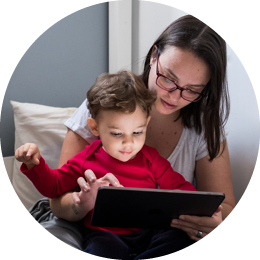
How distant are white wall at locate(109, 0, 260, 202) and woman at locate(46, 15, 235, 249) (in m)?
0.15

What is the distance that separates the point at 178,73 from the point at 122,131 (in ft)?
1.06

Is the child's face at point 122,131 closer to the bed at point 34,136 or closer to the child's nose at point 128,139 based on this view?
the child's nose at point 128,139

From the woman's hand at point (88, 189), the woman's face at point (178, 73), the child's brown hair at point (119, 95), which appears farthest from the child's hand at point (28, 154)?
the woman's face at point (178, 73)

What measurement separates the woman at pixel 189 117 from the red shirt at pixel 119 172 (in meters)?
0.07

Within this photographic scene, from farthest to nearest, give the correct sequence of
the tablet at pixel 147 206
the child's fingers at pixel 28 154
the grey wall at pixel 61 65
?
1. the grey wall at pixel 61 65
2. the child's fingers at pixel 28 154
3. the tablet at pixel 147 206

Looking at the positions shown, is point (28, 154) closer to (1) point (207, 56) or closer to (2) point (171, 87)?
(2) point (171, 87)

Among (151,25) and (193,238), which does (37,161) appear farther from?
(151,25)

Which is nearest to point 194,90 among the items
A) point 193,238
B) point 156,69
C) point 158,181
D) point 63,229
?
point 156,69

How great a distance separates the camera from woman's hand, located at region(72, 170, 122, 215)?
Answer: 0.99 metres

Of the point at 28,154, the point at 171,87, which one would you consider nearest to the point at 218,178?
the point at 171,87

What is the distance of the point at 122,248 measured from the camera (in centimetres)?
99

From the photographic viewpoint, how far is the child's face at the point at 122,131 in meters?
1.04

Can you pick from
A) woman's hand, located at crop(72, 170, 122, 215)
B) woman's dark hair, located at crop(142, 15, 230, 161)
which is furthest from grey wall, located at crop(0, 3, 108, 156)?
woman's hand, located at crop(72, 170, 122, 215)

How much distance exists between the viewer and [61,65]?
1.83m
